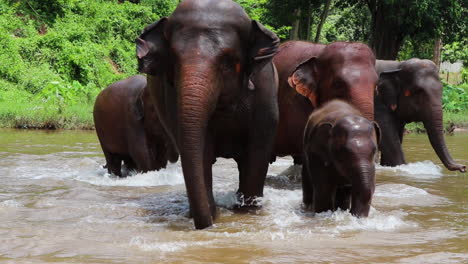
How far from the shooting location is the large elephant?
5363 millimetres

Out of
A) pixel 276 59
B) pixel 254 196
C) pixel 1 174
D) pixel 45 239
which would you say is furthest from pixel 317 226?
pixel 1 174

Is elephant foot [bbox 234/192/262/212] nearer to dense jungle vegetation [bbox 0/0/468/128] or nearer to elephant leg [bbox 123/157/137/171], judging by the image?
elephant leg [bbox 123/157/137/171]

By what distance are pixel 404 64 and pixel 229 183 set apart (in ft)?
12.4

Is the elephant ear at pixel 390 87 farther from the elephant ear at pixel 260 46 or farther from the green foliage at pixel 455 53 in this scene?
the green foliage at pixel 455 53

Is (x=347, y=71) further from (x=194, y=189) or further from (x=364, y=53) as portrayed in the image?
(x=194, y=189)

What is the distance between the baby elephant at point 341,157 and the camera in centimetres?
581

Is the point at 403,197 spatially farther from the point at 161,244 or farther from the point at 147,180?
the point at 161,244

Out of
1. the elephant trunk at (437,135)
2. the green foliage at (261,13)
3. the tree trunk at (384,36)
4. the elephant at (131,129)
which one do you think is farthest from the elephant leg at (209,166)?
the green foliage at (261,13)

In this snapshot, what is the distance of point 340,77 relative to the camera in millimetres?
7293

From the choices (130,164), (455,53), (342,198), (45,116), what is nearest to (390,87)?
(130,164)

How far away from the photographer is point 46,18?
27.5 m

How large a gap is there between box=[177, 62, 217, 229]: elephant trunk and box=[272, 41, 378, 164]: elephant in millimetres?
2215

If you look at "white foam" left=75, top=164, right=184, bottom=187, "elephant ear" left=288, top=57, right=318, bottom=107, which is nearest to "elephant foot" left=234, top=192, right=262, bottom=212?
"elephant ear" left=288, top=57, right=318, bottom=107

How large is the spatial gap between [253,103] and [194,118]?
3.51 feet
